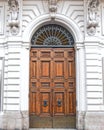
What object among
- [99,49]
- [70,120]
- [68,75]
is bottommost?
[70,120]

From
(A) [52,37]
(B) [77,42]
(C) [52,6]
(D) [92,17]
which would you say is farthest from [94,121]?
(C) [52,6]

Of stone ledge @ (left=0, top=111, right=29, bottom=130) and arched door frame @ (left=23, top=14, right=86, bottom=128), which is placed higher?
arched door frame @ (left=23, top=14, right=86, bottom=128)

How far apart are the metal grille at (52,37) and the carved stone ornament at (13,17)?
3.37 feet

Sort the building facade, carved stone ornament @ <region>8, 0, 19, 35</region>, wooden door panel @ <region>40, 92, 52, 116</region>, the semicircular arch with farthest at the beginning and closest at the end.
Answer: the semicircular arch, wooden door panel @ <region>40, 92, 52, 116</region>, carved stone ornament @ <region>8, 0, 19, 35</region>, the building facade

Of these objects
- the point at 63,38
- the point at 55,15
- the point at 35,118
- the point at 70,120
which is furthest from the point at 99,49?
the point at 35,118

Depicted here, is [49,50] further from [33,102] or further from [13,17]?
[33,102]

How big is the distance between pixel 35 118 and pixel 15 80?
1976 millimetres

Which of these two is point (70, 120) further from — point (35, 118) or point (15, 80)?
point (15, 80)

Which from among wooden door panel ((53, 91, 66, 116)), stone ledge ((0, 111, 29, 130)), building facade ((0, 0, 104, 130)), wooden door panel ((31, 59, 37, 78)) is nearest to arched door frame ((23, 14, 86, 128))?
building facade ((0, 0, 104, 130))

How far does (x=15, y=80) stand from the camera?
11844 millimetres

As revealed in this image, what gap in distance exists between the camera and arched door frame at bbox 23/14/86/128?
39.1 ft

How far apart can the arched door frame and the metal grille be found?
27cm

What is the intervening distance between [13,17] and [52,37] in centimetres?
206

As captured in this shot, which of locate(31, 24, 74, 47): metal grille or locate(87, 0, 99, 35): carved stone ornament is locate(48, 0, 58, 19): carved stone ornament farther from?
locate(87, 0, 99, 35): carved stone ornament
